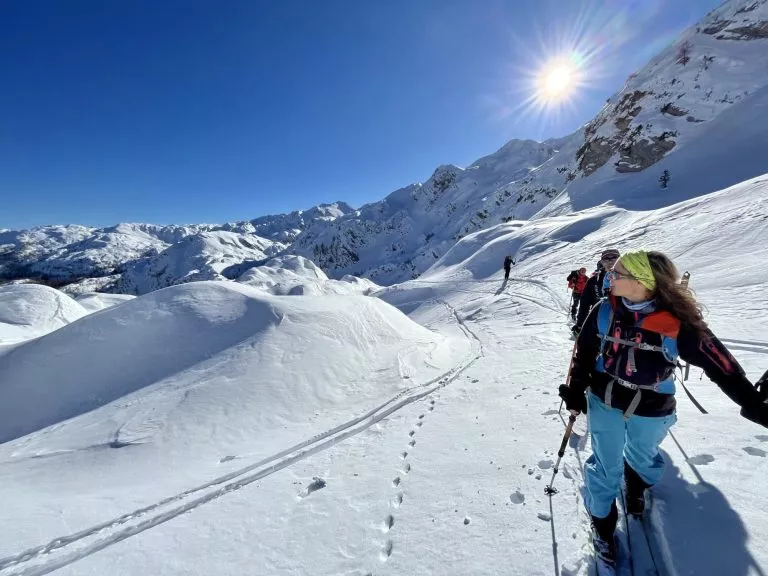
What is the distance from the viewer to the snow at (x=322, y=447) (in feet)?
10.2

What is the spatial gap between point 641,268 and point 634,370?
0.75 meters

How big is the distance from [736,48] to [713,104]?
1519 cm

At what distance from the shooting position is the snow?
10.2 feet

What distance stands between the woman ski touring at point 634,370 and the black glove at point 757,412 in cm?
1

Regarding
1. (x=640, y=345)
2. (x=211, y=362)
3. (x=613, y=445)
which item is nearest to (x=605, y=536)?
(x=613, y=445)

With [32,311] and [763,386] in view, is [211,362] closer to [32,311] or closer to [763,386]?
[763,386]

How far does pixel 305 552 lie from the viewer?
3225 mm

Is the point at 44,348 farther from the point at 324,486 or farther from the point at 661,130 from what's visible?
the point at 661,130

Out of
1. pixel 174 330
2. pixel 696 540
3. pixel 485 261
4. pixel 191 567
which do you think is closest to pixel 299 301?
pixel 174 330

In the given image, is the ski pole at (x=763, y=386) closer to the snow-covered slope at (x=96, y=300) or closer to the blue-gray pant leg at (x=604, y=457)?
the blue-gray pant leg at (x=604, y=457)

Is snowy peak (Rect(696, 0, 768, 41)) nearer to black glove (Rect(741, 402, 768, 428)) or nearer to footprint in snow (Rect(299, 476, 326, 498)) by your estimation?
black glove (Rect(741, 402, 768, 428))

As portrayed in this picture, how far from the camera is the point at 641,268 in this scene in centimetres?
253

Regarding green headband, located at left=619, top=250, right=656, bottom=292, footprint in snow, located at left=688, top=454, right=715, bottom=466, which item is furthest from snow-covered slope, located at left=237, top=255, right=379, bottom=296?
green headband, located at left=619, top=250, right=656, bottom=292

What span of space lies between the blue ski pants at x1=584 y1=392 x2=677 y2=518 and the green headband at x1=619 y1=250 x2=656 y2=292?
98 centimetres
